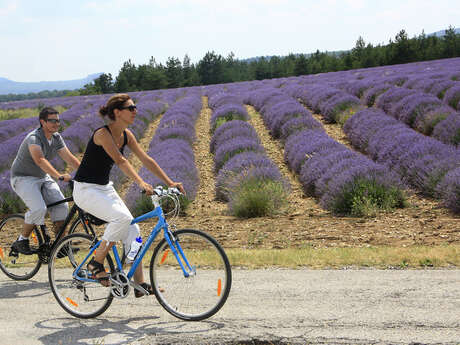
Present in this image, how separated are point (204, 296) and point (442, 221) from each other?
3.96m

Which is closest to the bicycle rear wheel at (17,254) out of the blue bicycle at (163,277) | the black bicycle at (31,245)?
the black bicycle at (31,245)

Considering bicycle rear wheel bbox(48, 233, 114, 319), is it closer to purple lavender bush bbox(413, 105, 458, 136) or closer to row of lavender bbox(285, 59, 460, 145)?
row of lavender bbox(285, 59, 460, 145)

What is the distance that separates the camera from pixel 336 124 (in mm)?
16250

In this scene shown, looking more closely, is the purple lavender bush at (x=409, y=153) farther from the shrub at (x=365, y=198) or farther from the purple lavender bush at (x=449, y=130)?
the purple lavender bush at (x=449, y=130)

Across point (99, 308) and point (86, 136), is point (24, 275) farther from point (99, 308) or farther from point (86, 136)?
point (86, 136)

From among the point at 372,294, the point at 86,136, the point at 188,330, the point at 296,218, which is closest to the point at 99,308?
the point at 188,330

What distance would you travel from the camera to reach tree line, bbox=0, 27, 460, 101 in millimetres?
48688

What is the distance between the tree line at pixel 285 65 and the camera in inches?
1917

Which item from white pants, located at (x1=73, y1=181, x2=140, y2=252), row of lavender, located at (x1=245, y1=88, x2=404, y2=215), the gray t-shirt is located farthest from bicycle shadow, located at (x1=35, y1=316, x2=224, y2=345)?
row of lavender, located at (x1=245, y1=88, x2=404, y2=215)

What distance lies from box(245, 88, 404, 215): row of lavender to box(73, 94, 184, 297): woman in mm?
4161

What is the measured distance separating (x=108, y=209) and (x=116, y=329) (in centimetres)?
92

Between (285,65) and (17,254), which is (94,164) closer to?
(17,254)

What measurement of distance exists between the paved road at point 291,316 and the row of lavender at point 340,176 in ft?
8.94

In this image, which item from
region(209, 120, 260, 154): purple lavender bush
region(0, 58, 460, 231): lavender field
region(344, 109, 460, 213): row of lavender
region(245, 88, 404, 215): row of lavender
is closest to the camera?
region(344, 109, 460, 213): row of lavender
